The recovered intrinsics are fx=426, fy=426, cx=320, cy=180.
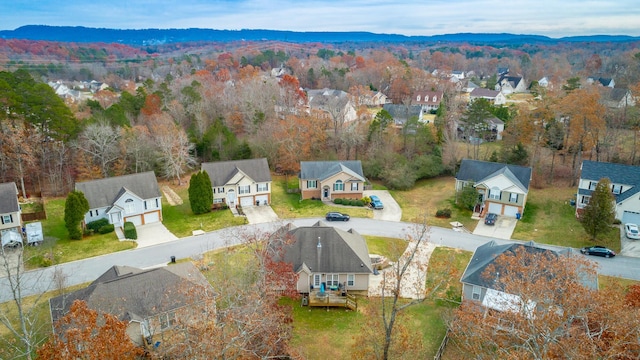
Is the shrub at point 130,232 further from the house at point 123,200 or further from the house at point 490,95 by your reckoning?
the house at point 490,95

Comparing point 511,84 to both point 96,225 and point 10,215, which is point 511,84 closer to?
point 96,225

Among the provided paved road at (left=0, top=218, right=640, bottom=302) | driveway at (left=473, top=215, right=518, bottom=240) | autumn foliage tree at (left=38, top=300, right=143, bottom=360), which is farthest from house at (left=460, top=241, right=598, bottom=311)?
autumn foliage tree at (left=38, top=300, right=143, bottom=360)

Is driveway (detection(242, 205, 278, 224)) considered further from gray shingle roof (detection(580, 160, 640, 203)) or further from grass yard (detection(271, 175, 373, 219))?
gray shingle roof (detection(580, 160, 640, 203))

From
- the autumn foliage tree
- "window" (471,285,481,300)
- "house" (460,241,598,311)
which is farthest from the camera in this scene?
"window" (471,285,481,300)

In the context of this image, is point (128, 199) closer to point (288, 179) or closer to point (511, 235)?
point (288, 179)

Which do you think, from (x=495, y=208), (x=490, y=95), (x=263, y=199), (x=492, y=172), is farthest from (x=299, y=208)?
(x=490, y=95)

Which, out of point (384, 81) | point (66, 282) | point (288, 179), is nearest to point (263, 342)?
point (66, 282)
